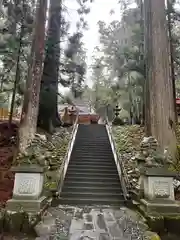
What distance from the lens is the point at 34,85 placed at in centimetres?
805

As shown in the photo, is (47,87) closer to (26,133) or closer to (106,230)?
(26,133)

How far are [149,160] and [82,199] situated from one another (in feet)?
7.95

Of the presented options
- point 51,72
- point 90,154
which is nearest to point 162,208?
point 90,154

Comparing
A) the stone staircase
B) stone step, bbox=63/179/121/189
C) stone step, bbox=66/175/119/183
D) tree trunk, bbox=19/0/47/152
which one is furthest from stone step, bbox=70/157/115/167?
tree trunk, bbox=19/0/47/152

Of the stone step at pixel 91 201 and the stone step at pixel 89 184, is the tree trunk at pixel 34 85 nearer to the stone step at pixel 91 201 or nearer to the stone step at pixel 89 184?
the stone step at pixel 89 184

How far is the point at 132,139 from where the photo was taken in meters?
12.2

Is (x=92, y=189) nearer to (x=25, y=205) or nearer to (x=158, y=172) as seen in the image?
(x=158, y=172)

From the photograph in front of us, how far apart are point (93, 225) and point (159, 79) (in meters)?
4.80

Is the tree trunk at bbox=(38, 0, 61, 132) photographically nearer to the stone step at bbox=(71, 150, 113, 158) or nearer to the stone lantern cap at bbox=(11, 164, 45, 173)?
the stone step at bbox=(71, 150, 113, 158)

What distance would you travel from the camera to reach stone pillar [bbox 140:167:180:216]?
4.93 metres

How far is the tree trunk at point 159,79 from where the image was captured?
24.8 ft

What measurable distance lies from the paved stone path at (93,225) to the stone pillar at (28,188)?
0.41 metres

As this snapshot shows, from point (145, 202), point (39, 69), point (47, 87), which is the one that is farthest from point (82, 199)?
point (47, 87)

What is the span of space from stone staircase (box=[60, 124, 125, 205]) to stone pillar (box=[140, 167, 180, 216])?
5.93 ft
